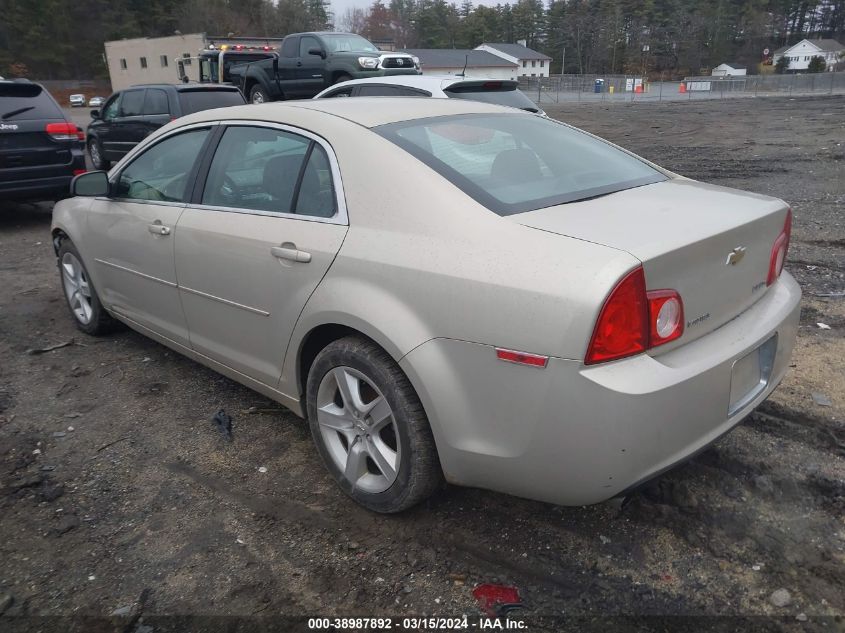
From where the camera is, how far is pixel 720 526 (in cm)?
257

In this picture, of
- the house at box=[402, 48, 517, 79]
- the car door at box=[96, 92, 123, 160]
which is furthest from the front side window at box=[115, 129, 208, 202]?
the house at box=[402, 48, 517, 79]

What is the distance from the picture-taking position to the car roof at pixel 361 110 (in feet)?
9.75

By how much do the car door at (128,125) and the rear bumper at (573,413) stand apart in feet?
34.8

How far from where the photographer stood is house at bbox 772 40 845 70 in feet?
277

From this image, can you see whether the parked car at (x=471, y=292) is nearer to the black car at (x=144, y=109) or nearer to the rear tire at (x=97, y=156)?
the black car at (x=144, y=109)

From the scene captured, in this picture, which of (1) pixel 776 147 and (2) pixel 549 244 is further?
(1) pixel 776 147

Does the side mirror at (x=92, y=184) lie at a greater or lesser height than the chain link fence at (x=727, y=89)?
greater

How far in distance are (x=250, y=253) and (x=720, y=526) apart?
2.34m

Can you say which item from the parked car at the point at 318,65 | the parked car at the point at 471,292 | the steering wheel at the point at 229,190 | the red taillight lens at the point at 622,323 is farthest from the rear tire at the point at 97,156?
the red taillight lens at the point at 622,323

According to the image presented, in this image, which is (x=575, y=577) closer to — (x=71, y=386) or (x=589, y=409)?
(x=589, y=409)

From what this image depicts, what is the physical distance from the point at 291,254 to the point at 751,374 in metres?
1.92

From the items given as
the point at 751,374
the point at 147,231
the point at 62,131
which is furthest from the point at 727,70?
the point at 751,374

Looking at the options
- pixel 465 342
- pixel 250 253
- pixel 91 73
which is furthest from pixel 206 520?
pixel 91 73

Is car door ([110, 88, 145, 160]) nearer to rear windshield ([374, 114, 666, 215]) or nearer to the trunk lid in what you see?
rear windshield ([374, 114, 666, 215])
